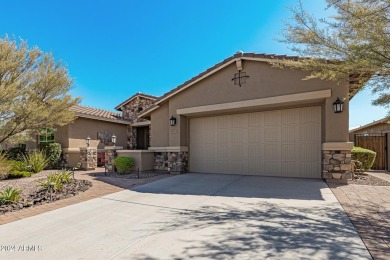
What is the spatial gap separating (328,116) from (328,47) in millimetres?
3508

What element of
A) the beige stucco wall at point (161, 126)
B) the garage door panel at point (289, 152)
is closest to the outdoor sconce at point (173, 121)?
the beige stucco wall at point (161, 126)

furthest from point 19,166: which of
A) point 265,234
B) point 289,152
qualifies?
point 289,152

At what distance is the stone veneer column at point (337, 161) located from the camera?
733 cm

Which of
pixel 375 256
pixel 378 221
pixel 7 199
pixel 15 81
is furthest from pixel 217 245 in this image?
pixel 15 81

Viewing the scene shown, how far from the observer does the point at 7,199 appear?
239 inches

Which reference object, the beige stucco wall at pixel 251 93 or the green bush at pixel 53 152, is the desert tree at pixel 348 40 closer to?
the beige stucco wall at pixel 251 93

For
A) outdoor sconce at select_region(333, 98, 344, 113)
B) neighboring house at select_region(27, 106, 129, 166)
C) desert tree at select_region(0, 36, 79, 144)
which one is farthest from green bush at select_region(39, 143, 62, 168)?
outdoor sconce at select_region(333, 98, 344, 113)

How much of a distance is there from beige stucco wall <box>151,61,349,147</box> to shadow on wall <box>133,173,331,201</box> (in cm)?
197

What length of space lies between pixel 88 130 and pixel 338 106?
14.3 meters

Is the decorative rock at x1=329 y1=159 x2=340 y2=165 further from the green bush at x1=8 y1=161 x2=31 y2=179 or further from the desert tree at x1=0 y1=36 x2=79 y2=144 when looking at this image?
the green bush at x1=8 y1=161 x2=31 y2=179

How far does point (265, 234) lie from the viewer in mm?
3615

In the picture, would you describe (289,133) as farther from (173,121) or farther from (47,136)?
(47,136)

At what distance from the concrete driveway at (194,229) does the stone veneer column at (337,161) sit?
145cm

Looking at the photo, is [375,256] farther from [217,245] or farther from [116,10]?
[116,10]
